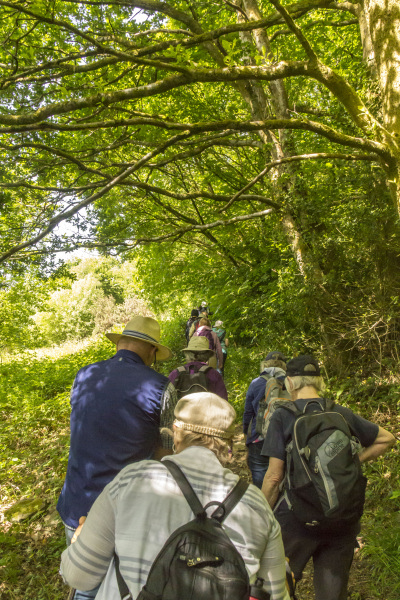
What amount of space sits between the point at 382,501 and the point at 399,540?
787 millimetres

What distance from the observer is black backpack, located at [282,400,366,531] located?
85.4 inches

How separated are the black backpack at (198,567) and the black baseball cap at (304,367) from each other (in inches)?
62.1

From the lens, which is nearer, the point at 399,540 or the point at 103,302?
the point at 399,540

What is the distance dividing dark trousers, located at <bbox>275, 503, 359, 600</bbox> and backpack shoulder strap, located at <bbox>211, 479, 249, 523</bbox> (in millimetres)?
1314

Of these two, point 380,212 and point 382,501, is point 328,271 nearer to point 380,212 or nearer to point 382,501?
point 380,212

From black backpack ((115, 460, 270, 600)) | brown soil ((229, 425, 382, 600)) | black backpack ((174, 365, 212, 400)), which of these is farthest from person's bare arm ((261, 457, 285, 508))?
black backpack ((174, 365, 212, 400))

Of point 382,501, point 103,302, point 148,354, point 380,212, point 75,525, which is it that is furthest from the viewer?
point 103,302

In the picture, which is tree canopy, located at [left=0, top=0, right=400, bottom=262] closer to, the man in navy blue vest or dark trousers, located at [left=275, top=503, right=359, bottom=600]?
the man in navy blue vest

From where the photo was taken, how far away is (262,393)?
407cm

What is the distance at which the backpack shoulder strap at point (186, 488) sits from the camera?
50.6 inches

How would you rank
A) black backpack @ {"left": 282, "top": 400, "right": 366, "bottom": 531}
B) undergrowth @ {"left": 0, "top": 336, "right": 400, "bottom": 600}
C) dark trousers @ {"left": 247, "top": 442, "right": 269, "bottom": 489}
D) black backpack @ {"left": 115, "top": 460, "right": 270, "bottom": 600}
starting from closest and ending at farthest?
black backpack @ {"left": 115, "top": 460, "right": 270, "bottom": 600}
black backpack @ {"left": 282, "top": 400, "right": 366, "bottom": 531}
undergrowth @ {"left": 0, "top": 336, "right": 400, "bottom": 600}
dark trousers @ {"left": 247, "top": 442, "right": 269, "bottom": 489}

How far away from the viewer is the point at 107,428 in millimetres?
2281

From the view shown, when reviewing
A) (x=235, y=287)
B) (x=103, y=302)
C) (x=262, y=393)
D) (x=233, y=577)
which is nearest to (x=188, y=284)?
(x=235, y=287)

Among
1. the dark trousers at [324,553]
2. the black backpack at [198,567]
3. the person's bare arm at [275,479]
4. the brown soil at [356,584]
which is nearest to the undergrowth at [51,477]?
the brown soil at [356,584]
